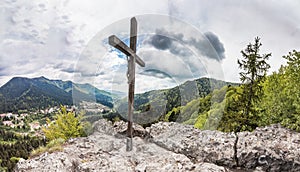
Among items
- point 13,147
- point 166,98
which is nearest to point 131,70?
point 166,98

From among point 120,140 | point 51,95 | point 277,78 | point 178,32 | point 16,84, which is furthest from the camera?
point 16,84

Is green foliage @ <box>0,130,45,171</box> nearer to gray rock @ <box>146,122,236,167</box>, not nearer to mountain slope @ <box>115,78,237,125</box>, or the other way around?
mountain slope @ <box>115,78,237,125</box>

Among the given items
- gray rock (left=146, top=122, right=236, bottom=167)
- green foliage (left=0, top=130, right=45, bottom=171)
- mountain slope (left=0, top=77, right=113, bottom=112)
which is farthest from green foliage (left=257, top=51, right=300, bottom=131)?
green foliage (left=0, top=130, right=45, bottom=171)

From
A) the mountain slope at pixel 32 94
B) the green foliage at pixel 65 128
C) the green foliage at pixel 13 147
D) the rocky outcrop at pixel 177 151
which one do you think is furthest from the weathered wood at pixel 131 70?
the mountain slope at pixel 32 94

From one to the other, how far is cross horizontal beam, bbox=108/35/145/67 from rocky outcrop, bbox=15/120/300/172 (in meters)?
1.65

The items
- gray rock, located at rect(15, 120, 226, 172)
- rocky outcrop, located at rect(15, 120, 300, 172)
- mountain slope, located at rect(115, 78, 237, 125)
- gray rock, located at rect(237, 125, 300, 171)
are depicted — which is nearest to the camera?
gray rock, located at rect(15, 120, 226, 172)

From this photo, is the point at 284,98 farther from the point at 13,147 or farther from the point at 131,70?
the point at 13,147

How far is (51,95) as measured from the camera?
32.6 ft

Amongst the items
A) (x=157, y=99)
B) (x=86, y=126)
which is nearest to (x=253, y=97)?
(x=157, y=99)

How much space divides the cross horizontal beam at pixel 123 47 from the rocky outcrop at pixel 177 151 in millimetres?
1653

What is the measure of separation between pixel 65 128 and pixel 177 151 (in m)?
3.48

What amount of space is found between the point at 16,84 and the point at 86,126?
21.4ft

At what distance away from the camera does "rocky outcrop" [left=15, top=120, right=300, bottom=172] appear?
477cm

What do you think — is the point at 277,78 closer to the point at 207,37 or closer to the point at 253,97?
the point at 253,97
